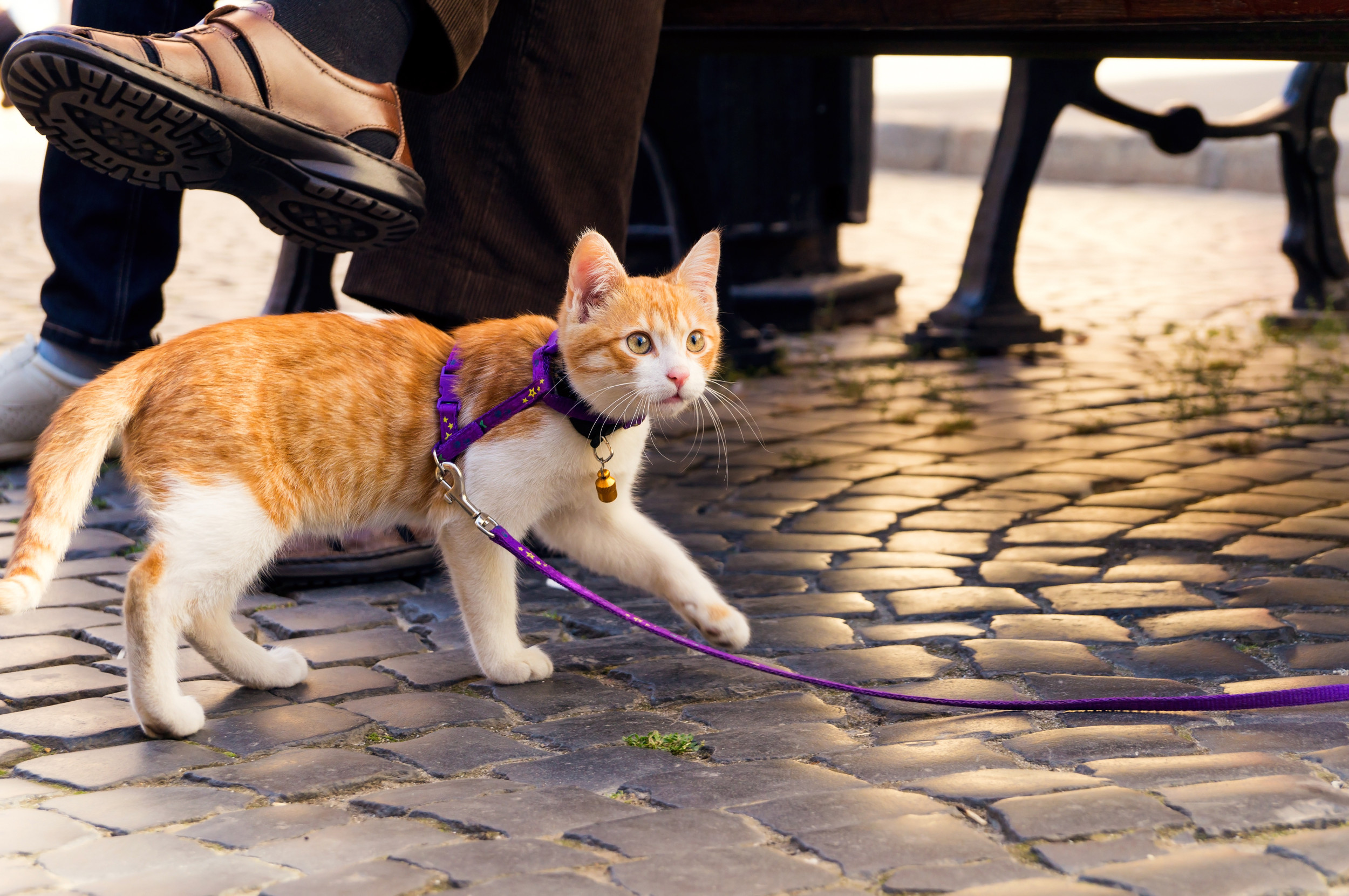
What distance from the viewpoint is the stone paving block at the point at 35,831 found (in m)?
1.84

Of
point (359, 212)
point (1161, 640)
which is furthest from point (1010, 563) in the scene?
point (359, 212)

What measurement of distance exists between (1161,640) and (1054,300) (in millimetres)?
5001

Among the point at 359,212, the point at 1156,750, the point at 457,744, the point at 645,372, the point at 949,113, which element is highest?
the point at 949,113

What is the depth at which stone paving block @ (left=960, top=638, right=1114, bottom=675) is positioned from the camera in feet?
8.43

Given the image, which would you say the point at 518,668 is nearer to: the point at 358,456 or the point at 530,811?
the point at 358,456

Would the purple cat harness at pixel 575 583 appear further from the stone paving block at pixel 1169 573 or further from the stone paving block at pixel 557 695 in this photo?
the stone paving block at pixel 1169 573

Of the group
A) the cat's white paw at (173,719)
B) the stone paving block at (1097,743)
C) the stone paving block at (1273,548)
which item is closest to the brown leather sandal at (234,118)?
the cat's white paw at (173,719)

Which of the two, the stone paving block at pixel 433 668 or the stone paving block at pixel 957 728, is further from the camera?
the stone paving block at pixel 433 668

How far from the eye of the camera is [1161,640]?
8.91ft

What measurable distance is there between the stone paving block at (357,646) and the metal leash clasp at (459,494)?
44 cm

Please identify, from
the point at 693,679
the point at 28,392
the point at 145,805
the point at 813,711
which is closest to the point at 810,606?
the point at 693,679

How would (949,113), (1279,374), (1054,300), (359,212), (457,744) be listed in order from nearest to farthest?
(457,744) < (359,212) < (1279,374) < (1054,300) < (949,113)

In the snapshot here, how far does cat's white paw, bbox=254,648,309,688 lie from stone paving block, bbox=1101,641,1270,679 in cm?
155

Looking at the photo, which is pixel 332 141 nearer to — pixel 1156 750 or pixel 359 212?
pixel 359 212
